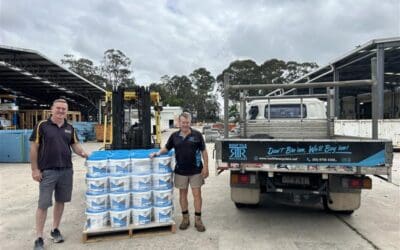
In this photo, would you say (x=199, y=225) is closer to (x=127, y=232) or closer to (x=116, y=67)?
(x=127, y=232)

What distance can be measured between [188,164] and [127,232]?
130 centimetres

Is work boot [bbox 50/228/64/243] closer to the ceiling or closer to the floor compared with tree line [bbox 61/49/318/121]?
closer to the floor

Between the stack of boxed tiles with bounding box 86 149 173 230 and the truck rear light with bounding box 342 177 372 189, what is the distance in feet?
8.22

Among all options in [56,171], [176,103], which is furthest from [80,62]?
[56,171]

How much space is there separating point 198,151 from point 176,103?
74.8 m

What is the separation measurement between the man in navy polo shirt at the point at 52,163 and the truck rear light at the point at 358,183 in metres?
3.88

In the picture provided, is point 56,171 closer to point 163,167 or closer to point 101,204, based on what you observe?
point 101,204

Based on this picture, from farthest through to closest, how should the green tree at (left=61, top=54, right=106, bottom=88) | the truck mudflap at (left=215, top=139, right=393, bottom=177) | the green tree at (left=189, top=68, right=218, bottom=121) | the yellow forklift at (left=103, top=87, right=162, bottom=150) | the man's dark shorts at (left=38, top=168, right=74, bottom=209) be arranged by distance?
the green tree at (left=189, top=68, right=218, bottom=121)
the green tree at (left=61, top=54, right=106, bottom=88)
the yellow forklift at (left=103, top=87, right=162, bottom=150)
the man's dark shorts at (left=38, top=168, right=74, bottom=209)
the truck mudflap at (left=215, top=139, right=393, bottom=177)

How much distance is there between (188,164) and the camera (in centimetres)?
473

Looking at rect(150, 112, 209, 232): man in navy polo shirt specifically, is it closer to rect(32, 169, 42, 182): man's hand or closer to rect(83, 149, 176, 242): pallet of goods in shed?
rect(83, 149, 176, 242): pallet of goods in shed

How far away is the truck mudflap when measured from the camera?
13.0 feet

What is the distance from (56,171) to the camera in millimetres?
4277

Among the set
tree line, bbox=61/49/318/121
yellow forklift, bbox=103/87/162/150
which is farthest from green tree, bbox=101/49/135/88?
yellow forklift, bbox=103/87/162/150

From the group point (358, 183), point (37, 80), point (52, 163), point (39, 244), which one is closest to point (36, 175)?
point (52, 163)
